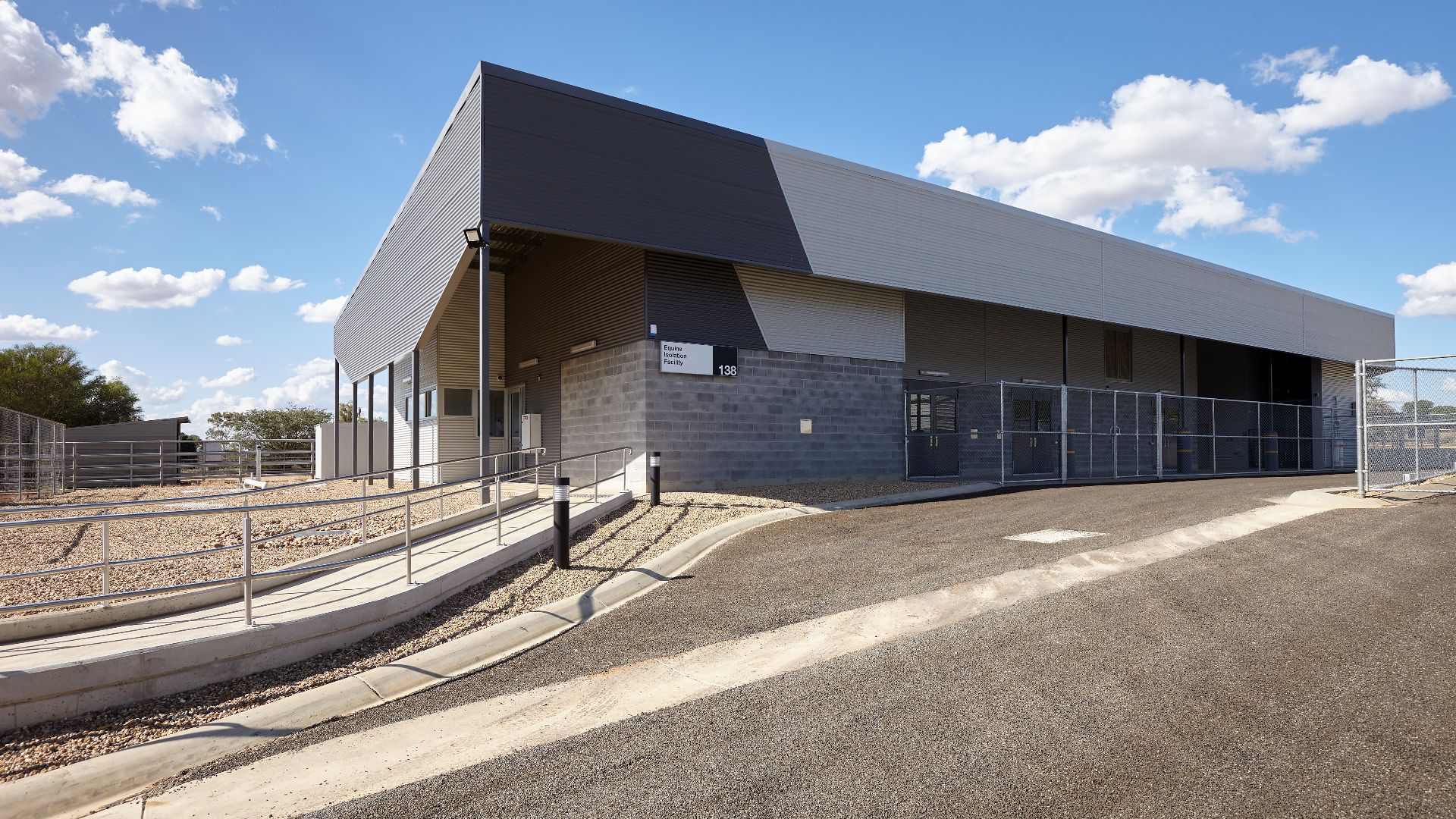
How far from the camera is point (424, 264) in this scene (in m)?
17.9

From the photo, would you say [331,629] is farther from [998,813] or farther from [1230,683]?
[1230,683]

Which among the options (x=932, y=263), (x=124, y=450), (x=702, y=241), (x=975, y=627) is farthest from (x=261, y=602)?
(x=124, y=450)

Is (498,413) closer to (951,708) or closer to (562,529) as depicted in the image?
(562,529)

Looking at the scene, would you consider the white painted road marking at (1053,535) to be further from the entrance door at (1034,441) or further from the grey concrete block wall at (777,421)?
the entrance door at (1034,441)

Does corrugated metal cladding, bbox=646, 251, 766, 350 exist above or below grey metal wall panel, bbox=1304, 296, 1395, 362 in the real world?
below

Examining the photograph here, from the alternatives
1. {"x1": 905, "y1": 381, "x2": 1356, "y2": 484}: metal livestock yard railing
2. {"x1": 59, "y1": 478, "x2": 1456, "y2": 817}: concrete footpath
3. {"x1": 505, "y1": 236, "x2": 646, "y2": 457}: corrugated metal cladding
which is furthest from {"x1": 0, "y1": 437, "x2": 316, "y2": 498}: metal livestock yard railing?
{"x1": 905, "y1": 381, "x2": 1356, "y2": 484}: metal livestock yard railing

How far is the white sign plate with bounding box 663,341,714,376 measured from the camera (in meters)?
15.4

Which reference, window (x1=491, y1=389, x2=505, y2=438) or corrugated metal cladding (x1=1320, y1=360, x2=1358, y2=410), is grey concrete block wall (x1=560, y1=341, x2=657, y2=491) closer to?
window (x1=491, y1=389, x2=505, y2=438)

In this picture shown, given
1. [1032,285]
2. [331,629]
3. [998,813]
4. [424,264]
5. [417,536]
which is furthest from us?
[1032,285]

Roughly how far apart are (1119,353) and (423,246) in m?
24.0

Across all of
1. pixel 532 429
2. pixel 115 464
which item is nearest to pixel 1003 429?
pixel 532 429

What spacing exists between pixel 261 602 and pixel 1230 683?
26.3 feet

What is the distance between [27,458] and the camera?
57.2 feet

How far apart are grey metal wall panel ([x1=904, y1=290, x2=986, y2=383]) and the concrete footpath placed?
48.3 ft
